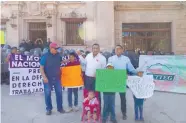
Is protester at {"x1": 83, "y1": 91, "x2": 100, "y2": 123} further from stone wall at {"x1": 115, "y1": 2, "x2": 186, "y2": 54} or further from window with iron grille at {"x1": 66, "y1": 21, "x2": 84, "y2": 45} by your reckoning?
stone wall at {"x1": 115, "y1": 2, "x2": 186, "y2": 54}

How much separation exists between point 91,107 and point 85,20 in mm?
13309

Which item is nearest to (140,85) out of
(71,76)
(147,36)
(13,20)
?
(71,76)

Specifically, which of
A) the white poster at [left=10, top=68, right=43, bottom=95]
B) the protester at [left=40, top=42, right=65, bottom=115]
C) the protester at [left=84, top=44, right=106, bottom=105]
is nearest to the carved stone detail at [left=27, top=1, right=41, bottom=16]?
the white poster at [left=10, top=68, right=43, bottom=95]

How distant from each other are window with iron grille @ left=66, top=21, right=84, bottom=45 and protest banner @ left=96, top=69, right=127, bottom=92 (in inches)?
516

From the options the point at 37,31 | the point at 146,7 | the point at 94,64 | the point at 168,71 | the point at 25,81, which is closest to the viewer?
the point at 94,64

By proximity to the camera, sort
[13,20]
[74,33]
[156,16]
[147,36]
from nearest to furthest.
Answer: [13,20] < [74,33] < [156,16] < [147,36]

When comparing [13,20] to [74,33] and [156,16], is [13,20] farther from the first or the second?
[156,16]

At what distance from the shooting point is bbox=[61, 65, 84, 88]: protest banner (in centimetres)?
656

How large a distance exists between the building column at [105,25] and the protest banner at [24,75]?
33.6 feet

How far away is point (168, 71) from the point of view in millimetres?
9422

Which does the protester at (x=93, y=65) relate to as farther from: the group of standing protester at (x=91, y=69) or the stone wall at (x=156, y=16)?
the stone wall at (x=156, y=16)

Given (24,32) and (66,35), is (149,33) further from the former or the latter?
(24,32)

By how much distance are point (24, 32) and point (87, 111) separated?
46.7 feet

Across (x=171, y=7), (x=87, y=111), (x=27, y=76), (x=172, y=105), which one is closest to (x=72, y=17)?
(x=171, y=7)
